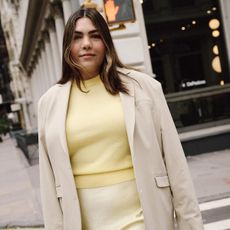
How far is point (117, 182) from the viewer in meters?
2.14

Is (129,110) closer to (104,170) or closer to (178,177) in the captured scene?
(104,170)

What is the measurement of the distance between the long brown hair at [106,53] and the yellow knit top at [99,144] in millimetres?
67

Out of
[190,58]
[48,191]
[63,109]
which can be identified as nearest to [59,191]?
[48,191]

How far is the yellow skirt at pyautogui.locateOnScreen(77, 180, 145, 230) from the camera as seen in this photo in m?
2.14

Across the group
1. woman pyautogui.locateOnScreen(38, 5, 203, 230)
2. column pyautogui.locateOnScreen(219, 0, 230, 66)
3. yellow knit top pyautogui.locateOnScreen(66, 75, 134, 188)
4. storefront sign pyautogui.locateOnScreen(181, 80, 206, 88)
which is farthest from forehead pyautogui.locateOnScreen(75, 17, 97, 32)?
column pyautogui.locateOnScreen(219, 0, 230, 66)

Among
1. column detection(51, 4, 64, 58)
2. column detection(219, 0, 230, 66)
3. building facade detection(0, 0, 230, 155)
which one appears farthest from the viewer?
column detection(51, 4, 64, 58)

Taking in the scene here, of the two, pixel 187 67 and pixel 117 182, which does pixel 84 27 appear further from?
pixel 187 67

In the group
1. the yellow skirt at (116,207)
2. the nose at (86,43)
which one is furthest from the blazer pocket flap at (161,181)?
the nose at (86,43)

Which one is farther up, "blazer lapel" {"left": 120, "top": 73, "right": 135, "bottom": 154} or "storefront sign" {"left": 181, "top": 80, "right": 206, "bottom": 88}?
"blazer lapel" {"left": 120, "top": 73, "right": 135, "bottom": 154}

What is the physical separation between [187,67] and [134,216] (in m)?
9.74

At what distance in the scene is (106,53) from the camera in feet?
7.50

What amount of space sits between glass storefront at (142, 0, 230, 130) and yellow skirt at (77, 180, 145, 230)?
31.2 ft

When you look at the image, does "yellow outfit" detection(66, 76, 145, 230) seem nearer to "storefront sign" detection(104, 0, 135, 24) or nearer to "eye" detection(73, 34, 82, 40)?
"eye" detection(73, 34, 82, 40)

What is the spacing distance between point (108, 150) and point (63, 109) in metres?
0.32
